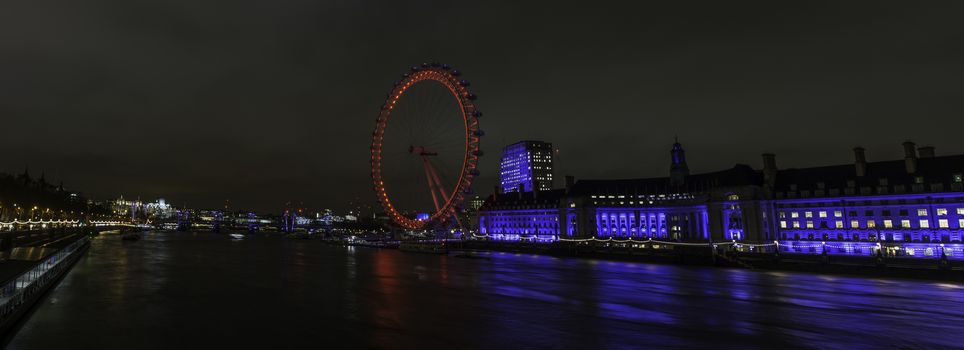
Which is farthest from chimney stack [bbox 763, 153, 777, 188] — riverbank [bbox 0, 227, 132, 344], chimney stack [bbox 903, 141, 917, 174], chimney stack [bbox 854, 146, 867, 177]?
riverbank [bbox 0, 227, 132, 344]

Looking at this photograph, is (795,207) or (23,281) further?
(795,207)

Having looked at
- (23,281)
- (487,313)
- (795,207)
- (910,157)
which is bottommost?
(487,313)

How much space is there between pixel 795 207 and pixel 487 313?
3703 inches

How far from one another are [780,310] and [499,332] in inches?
835

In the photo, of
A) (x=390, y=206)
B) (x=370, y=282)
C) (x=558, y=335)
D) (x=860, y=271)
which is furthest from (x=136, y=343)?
(x=390, y=206)

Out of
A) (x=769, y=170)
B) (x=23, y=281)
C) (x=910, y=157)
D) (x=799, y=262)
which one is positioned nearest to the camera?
(x=23, y=281)

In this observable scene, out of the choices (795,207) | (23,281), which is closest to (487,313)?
(23,281)

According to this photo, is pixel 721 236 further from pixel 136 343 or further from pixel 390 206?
pixel 136 343

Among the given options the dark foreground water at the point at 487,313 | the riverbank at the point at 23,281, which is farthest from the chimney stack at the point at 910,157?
the riverbank at the point at 23,281

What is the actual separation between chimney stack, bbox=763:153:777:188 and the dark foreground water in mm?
58908

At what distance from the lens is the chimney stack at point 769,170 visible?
108625 millimetres

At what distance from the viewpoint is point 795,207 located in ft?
334

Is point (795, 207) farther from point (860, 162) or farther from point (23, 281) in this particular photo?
point (23, 281)

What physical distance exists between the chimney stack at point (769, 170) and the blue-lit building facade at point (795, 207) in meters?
0.22
